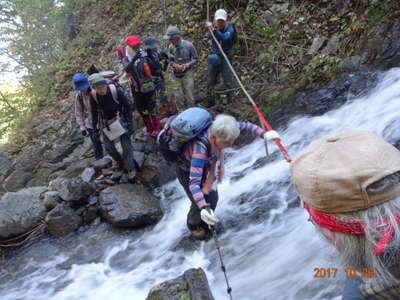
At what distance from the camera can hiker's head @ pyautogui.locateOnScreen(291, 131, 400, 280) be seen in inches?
53.4

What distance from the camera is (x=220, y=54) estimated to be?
27.5 ft

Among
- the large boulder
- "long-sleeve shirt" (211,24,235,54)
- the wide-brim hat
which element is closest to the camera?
the wide-brim hat

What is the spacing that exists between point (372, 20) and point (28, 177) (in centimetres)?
1023

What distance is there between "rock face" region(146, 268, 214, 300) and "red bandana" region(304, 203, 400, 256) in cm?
232

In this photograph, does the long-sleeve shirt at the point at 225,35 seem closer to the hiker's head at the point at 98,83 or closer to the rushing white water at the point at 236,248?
the rushing white water at the point at 236,248

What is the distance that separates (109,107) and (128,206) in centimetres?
A: 193

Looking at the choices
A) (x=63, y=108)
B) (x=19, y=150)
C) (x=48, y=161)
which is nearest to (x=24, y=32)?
(x=63, y=108)

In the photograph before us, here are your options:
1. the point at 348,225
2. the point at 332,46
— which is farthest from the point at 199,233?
the point at 332,46

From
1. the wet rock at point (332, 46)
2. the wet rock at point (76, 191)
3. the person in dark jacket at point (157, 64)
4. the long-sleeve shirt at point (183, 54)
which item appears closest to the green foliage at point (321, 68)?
the wet rock at point (332, 46)

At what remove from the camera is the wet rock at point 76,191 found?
22.9ft

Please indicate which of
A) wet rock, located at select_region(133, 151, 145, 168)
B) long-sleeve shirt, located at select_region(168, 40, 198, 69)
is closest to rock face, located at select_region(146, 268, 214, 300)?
wet rock, located at select_region(133, 151, 145, 168)

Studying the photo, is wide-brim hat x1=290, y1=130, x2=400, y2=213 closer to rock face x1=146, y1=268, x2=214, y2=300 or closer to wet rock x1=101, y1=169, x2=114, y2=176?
rock face x1=146, y1=268, x2=214, y2=300

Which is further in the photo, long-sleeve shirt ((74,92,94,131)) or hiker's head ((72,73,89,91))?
long-sleeve shirt ((74,92,94,131))

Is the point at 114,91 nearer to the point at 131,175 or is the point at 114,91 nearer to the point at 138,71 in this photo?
the point at 138,71
